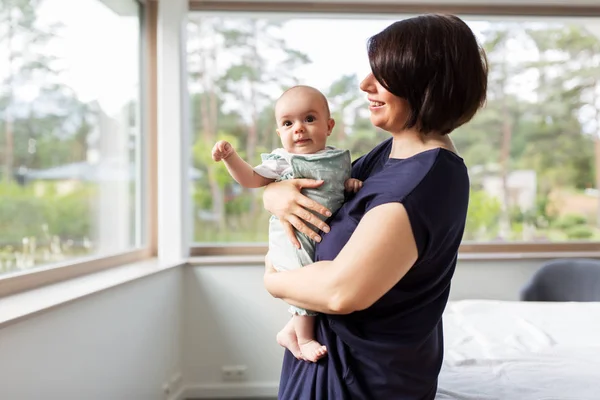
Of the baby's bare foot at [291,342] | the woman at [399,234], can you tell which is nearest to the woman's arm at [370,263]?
the woman at [399,234]

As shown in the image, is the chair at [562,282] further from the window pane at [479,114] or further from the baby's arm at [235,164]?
the baby's arm at [235,164]

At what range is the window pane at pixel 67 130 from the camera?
2125mm

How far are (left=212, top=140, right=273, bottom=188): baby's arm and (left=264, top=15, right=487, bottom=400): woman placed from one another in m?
0.23

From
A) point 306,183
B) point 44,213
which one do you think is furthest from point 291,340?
point 44,213

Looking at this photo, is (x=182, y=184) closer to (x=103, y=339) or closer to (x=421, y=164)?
(x=103, y=339)

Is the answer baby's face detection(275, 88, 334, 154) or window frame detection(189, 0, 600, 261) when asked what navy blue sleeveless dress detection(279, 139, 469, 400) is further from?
window frame detection(189, 0, 600, 261)

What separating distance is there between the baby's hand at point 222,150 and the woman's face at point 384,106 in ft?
1.29

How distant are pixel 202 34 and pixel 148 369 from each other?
6.47ft

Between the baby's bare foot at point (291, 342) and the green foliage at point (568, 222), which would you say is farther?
the green foliage at point (568, 222)

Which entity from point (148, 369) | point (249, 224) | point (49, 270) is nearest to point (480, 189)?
point (249, 224)

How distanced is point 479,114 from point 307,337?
290 centimetres

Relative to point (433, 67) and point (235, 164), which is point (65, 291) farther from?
point (433, 67)

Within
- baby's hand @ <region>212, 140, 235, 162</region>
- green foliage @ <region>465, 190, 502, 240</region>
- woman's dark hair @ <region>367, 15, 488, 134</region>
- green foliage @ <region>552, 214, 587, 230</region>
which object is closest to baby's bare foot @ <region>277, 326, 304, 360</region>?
baby's hand @ <region>212, 140, 235, 162</region>

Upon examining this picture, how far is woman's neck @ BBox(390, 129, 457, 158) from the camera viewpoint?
3.76 ft
